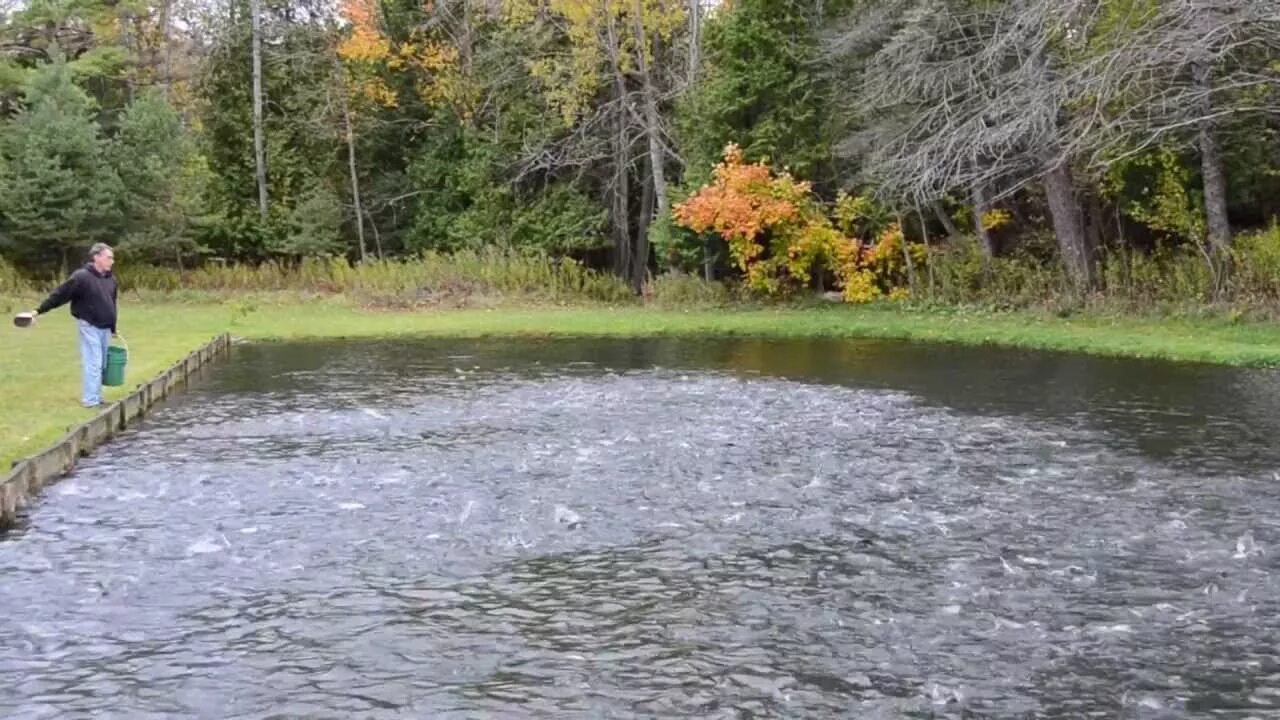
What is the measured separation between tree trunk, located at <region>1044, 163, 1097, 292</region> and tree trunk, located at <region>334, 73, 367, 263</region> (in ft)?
64.1

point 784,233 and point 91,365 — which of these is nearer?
point 91,365

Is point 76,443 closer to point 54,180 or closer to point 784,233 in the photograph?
point 784,233

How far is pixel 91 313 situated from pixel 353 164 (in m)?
24.5

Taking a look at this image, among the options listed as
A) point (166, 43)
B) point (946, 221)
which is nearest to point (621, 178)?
point (946, 221)

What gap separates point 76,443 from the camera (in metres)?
Result: 10.7

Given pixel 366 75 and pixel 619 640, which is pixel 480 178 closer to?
pixel 366 75

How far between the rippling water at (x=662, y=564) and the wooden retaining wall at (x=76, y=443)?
23 cm

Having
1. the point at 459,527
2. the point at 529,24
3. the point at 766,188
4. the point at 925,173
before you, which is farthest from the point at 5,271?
the point at 459,527

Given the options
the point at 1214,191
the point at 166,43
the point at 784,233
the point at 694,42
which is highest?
the point at 166,43

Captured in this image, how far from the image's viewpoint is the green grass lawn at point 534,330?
15242mm

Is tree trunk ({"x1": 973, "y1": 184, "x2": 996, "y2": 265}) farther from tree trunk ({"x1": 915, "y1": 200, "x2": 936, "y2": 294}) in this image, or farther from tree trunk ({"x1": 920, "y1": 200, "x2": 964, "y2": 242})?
tree trunk ({"x1": 915, "y1": 200, "x2": 936, "y2": 294})

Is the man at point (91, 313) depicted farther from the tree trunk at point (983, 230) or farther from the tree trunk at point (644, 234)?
the tree trunk at point (644, 234)

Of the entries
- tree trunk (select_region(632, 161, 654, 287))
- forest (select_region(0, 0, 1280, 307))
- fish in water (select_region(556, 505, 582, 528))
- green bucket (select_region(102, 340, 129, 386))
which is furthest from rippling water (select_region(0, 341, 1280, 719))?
tree trunk (select_region(632, 161, 654, 287))

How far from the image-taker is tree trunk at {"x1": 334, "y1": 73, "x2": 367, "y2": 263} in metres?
35.7
